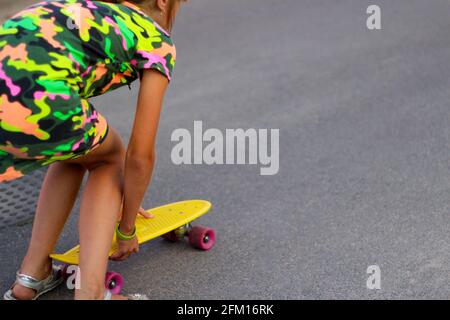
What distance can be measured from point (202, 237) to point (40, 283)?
69cm

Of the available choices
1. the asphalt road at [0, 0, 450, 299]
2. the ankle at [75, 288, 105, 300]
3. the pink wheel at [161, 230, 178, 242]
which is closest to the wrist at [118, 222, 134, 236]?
the ankle at [75, 288, 105, 300]

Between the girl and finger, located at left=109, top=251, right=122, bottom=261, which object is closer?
the girl

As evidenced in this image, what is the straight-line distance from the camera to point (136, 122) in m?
2.43

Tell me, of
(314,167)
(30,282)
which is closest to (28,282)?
(30,282)

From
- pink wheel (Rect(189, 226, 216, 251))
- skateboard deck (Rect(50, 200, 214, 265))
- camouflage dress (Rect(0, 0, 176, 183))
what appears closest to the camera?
camouflage dress (Rect(0, 0, 176, 183))

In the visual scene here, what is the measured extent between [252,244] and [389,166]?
40.6 inches

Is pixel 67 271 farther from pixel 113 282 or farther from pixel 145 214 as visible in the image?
pixel 145 214

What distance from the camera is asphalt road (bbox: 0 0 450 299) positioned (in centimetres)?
296

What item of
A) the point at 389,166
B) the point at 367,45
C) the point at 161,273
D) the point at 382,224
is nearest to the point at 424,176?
the point at 389,166

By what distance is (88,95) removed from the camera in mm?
2510

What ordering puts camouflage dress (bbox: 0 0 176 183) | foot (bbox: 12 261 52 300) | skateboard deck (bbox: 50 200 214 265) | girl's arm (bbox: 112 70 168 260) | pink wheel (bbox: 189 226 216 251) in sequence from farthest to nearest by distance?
pink wheel (bbox: 189 226 216 251)
skateboard deck (bbox: 50 200 214 265)
foot (bbox: 12 261 52 300)
girl's arm (bbox: 112 70 168 260)
camouflage dress (bbox: 0 0 176 183)

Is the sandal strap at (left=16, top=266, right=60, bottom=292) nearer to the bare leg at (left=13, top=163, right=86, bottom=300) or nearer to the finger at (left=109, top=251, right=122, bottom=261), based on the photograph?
the bare leg at (left=13, top=163, right=86, bottom=300)

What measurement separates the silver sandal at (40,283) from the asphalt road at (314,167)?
0.04 metres
